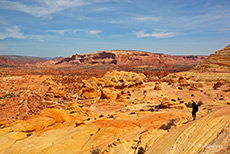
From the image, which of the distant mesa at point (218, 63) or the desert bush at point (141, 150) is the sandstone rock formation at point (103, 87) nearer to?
the desert bush at point (141, 150)

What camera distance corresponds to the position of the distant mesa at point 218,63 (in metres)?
50.2

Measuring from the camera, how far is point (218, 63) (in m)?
52.7

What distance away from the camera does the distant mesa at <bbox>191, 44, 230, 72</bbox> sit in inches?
1978

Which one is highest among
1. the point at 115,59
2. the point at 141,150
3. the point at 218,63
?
the point at 115,59

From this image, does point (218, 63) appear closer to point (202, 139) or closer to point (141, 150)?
point (202, 139)

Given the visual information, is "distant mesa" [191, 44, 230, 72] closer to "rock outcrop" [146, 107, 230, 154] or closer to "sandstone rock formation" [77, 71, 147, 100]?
"sandstone rock formation" [77, 71, 147, 100]

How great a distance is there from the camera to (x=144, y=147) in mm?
8086

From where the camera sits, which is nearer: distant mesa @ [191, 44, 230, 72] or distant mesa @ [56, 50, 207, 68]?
distant mesa @ [191, 44, 230, 72]

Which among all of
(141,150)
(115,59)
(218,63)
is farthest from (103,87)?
(115,59)

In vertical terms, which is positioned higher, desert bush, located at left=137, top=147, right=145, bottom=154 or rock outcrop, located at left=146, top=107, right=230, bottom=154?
rock outcrop, located at left=146, top=107, right=230, bottom=154

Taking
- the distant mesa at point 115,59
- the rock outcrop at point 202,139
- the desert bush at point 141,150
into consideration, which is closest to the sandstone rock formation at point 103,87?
the desert bush at point 141,150

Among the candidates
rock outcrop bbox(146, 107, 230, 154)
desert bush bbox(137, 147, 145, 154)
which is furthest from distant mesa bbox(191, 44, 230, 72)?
desert bush bbox(137, 147, 145, 154)

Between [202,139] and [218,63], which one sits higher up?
[218,63]

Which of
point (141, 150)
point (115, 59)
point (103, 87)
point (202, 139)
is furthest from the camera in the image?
point (115, 59)
